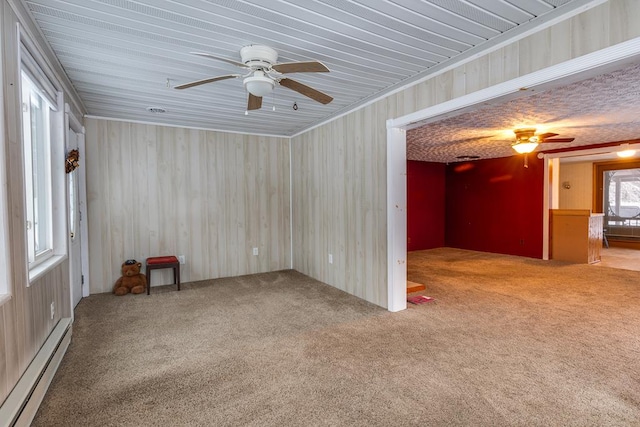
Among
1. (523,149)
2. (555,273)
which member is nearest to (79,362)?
(523,149)

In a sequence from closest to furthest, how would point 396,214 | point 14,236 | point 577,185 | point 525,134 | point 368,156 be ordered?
point 14,236 < point 396,214 < point 368,156 < point 525,134 < point 577,185

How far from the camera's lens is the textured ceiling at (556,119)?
3102 mm

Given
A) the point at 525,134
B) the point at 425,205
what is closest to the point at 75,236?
the point at 525,134

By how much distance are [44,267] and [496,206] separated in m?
7.81

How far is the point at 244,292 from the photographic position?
4215mm

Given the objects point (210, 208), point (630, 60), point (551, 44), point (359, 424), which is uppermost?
point (551, 44)

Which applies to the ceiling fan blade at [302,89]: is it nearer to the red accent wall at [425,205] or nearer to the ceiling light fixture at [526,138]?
the ceiling light fixture at [526,138]

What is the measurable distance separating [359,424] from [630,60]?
2423 mm

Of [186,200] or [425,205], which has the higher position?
[186,200]

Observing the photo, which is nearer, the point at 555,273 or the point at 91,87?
the point at 91,87

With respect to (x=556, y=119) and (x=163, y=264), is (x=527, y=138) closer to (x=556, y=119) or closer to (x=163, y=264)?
(x=556, y=119)

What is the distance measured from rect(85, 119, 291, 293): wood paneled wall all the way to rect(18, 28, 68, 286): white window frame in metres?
1.39

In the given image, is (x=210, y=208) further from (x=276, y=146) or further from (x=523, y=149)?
(x=523, y=149)

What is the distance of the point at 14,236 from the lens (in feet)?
5.66
